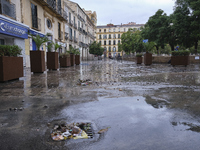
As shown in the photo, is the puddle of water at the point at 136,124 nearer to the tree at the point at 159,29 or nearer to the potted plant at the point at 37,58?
the potted plant at the point at 37,58

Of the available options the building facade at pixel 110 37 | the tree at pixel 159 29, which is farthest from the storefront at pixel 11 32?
the building facade at pixel 110 37

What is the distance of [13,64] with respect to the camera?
5.80 metres

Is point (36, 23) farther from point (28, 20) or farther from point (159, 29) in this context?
point (159, 29)

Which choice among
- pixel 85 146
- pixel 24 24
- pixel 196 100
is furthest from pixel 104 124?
pixel 24 24

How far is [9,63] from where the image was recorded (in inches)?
220

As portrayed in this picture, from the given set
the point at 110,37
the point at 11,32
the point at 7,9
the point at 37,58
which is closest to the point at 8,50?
the point at 37,58

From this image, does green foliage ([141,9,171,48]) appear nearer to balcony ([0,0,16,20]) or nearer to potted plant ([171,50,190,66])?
potted plant ([171,50,190,66])

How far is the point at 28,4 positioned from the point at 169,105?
54.2 ft

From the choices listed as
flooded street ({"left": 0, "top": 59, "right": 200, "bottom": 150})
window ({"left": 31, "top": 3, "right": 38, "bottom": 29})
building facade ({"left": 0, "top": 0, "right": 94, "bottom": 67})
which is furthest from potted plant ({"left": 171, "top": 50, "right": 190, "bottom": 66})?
window ({"left": 31, "top": 3, "right": 38, "bottom": 29})

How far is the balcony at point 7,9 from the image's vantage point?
1223 centimetres

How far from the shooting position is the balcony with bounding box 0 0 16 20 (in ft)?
40.1

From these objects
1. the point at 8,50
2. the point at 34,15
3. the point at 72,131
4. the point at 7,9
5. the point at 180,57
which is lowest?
the point at 72,131

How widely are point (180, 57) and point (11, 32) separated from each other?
13098 mm

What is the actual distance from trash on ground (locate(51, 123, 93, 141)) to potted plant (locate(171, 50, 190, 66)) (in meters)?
13.5
